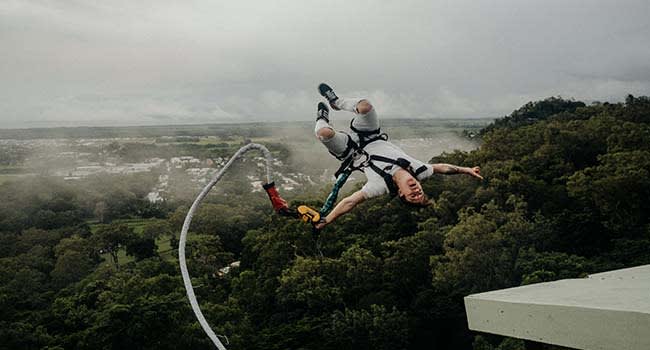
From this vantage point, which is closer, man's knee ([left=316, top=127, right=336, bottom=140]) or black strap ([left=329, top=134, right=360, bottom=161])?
man's knee ([left=316, top=127, right=336, bottom=140])

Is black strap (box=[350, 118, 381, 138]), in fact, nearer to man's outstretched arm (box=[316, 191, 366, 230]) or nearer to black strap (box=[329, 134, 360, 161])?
black strap (box=[329, 134, 360, 161])

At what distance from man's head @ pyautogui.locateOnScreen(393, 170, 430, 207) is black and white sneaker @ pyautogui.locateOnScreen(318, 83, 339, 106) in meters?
1.12

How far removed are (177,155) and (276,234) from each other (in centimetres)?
4616

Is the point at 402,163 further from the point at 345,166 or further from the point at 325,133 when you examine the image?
the point at 325,133

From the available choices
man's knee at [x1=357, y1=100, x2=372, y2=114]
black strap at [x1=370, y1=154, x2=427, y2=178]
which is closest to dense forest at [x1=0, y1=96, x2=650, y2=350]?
black strap at [x1=370, y1=154, x2=427, y2=178]

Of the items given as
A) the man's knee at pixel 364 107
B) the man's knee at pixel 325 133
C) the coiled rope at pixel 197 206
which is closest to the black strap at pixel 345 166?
the man's knee at pixel 325 133

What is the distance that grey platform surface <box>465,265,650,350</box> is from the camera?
596 cm

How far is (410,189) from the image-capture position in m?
5.67

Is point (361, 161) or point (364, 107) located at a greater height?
point (364, 107)

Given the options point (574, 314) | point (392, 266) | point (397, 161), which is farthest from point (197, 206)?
point (392, 266)

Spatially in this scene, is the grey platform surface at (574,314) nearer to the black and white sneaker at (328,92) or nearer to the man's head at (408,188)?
the man's head at (408,188)

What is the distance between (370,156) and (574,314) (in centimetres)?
306

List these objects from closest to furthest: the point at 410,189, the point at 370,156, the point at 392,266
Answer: the point at 410,189 < the point at 370,156 < the point at 392,266

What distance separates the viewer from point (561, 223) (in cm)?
2344
